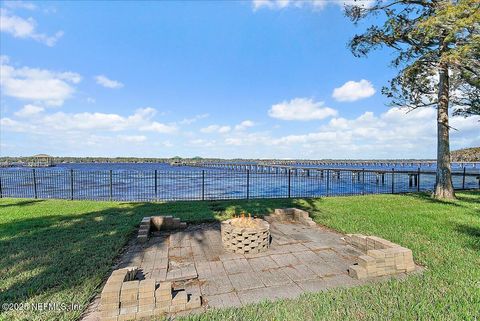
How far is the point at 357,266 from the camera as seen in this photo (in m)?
3.97

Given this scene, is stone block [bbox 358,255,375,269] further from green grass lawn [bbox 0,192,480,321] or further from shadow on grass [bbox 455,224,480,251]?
shadow on grass [bbox 455,224,480,251]

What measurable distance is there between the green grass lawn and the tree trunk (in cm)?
186

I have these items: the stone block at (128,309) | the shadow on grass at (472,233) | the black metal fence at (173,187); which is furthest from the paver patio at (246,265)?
the black metal fence at (173,187)

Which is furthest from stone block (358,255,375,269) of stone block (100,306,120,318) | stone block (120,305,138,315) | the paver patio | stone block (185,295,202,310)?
stone block (100,306,120,318)

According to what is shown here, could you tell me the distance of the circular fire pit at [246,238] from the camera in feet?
16.1

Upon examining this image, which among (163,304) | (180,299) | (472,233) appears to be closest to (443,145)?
(472,233)

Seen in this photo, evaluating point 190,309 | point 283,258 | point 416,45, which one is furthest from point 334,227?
point 416,45

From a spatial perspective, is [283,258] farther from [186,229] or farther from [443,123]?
[443,123]

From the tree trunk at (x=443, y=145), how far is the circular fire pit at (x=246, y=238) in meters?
10.4

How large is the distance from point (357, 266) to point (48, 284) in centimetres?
440

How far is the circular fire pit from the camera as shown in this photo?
4.90 m

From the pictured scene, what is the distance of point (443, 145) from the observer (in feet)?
37.8

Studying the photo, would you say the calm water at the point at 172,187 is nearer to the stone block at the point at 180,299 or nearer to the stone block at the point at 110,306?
the stone block at the point at 180,299

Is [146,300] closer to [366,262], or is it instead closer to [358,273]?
[358,273]
